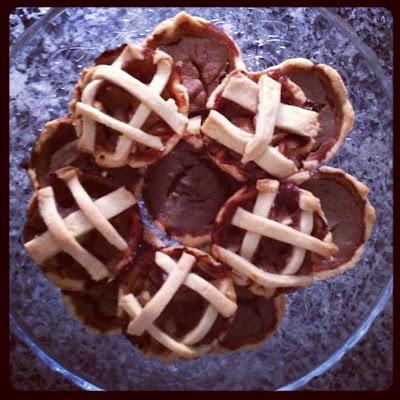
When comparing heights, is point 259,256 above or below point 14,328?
above

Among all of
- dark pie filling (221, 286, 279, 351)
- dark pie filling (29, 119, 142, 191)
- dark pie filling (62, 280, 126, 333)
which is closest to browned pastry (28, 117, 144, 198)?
dark pie filling (29, 119, 142, 191)

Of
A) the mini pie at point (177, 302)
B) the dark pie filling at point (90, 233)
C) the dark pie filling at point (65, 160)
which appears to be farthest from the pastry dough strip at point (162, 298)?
the dark pie filling at point (65, 160)

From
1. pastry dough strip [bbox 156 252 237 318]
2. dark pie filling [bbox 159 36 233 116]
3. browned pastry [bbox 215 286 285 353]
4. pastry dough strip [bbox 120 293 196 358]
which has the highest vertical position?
dark pie filling [bbox 159 36 233 116]

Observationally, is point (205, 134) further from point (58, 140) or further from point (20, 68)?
point (20, 68)

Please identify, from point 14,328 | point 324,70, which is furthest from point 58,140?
point 324,70

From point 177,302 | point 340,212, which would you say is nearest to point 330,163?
point 340,212

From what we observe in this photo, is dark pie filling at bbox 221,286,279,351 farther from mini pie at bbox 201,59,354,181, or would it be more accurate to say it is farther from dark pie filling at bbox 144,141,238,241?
mini pie at bbox 201,59,354,181
